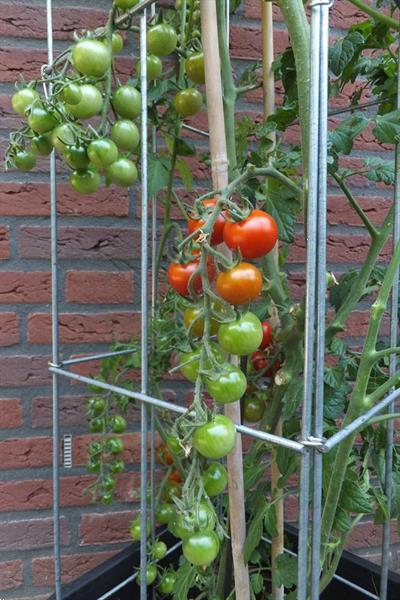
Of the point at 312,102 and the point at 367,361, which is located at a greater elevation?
the point at 312,102

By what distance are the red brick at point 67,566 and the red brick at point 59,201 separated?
70cm

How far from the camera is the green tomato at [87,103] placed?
1.75ft

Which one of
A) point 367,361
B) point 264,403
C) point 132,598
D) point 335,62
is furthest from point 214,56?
point 132,598

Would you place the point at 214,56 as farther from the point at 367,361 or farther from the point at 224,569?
the point at 224,569

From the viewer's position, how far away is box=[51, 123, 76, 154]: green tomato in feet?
1.83

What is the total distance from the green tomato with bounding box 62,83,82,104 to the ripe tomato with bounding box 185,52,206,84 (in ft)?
0.75

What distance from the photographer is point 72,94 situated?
0.52 metres

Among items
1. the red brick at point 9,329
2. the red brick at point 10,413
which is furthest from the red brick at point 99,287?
the red brick at point 10,413

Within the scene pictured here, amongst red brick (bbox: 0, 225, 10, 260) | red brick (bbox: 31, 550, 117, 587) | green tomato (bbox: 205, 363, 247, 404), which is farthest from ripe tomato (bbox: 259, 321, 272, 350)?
red brick (bbox: 31, 550, 117, 587)

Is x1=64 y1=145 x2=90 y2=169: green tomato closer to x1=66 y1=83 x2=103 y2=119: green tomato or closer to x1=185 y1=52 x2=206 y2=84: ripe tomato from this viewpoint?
x1=66 y1=83 x2=103 y2=119: green tomato

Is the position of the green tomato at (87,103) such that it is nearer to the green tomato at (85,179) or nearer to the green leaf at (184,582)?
the green tomato at (85,179)

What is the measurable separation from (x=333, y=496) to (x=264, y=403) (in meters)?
0.21

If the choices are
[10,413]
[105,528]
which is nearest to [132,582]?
[105,528]

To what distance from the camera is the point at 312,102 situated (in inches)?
16.7
